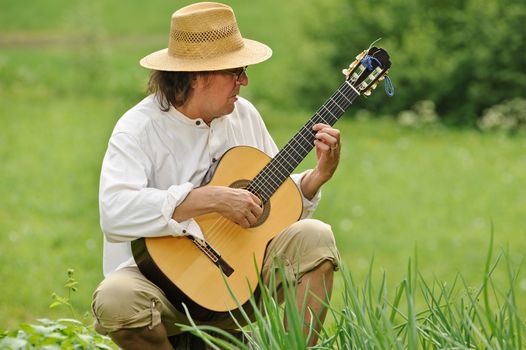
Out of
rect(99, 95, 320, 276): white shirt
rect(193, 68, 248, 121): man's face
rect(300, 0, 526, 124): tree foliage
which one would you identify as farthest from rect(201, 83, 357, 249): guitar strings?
rect(300, 0, 526, 124): tree foliage

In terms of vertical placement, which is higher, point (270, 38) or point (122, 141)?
point (122, 141)

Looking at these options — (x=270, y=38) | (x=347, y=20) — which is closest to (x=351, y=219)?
(x=347, y=20)

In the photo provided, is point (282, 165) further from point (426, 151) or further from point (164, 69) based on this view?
point (426, 151)

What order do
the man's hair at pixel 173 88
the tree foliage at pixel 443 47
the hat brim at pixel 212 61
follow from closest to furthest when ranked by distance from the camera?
1. the hat brim at pixel 212 61
2. the man's hair at pixel 173 88
3. the tree foliage at pixel 443 47

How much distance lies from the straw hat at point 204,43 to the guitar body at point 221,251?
335 mm

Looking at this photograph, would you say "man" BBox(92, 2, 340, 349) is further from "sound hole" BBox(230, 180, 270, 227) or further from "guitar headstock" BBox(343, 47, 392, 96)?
"guitar headstock" BBox(343, 47, 392, 96)

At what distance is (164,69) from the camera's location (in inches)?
153

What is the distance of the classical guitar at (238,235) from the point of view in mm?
3738

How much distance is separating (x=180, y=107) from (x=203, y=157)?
199 mm

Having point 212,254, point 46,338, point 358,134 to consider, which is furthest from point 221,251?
point 358,134

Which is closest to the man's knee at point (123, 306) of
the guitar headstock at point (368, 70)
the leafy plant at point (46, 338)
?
the leafy plant at point (46, 338)

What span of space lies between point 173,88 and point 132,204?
528 millimetres

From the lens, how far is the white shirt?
12.1 feet

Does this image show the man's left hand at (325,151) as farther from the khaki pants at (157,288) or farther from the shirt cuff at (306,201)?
the khaki pants at (157,288)
